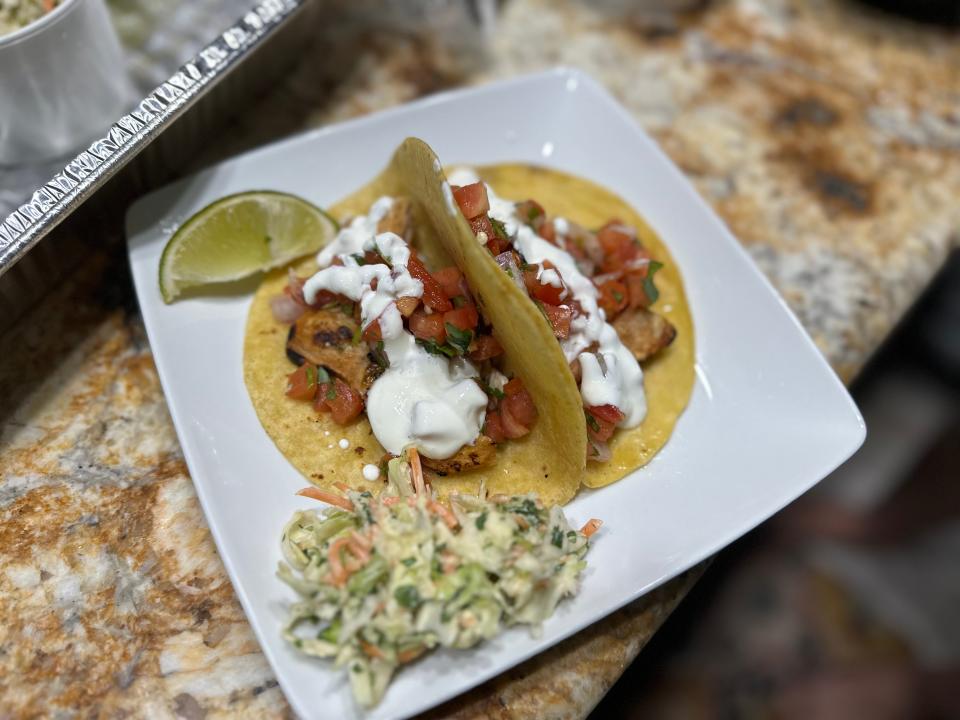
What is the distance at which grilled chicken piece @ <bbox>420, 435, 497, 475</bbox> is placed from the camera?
87.5 inches

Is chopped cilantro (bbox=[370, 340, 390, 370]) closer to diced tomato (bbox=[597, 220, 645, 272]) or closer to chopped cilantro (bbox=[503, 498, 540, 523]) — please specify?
chopped cilantro (bbox=[503, 498, 540, 523])

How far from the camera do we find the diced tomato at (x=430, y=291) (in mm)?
2246

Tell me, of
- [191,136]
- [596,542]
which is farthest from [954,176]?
[191,136]

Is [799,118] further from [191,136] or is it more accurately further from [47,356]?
[47,356]

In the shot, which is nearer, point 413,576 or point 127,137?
point 413,576

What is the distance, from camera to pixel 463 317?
2.26 m

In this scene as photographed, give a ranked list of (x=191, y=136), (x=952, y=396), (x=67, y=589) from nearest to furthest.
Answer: (x=67, y=589) → (x=191, y=136) → (x=952, y=396)

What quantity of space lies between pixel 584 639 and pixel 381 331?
3.24ft

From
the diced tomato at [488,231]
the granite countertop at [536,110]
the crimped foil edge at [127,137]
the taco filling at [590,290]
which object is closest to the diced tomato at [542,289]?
the taco filling at [590,290]

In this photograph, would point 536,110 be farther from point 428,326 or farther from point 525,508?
point 525,508

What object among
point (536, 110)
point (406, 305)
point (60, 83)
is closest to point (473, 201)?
point (406, 305)

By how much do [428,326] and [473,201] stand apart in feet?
1.20

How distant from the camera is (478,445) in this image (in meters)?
2.24

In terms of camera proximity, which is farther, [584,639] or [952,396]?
[952,396]
